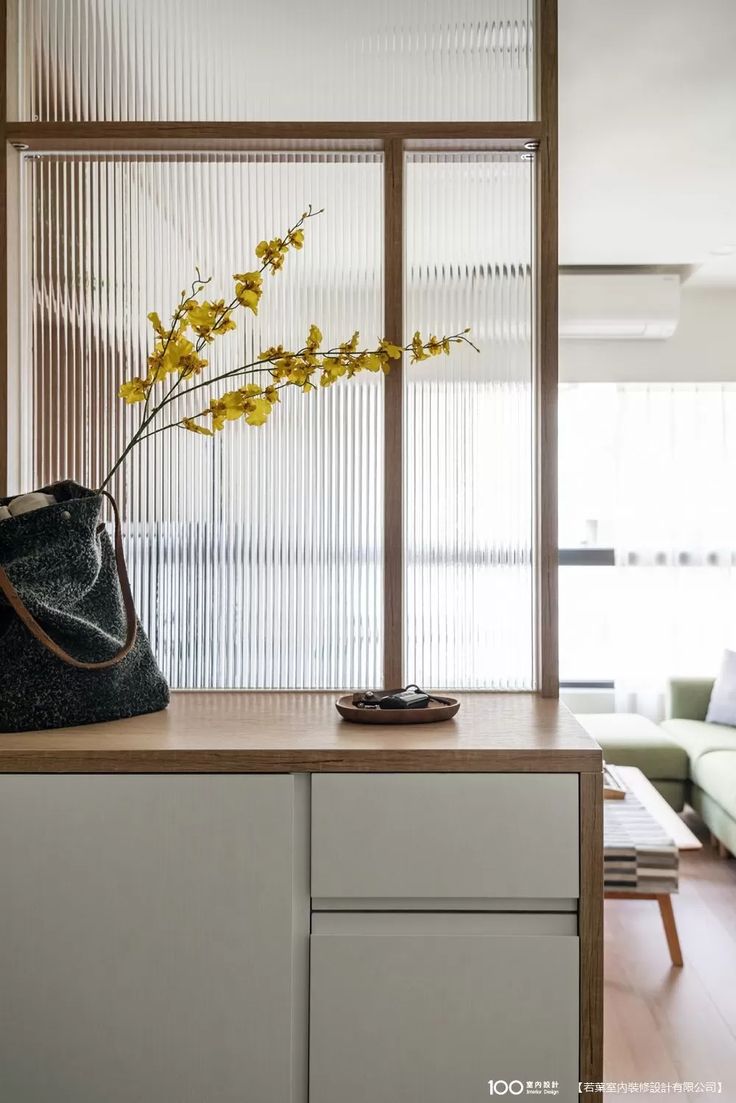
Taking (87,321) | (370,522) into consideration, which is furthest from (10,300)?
(370,522)

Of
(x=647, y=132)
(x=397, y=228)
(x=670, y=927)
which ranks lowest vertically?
(x=670, y=927)

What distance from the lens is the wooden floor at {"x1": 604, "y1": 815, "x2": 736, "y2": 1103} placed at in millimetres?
1964

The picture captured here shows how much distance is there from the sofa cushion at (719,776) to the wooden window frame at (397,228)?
204 cm

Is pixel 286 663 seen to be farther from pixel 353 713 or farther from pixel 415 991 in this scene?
pixel 415 991

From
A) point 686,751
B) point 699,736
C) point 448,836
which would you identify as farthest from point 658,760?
point 448,836

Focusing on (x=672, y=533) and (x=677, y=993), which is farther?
(x=672, y=533)

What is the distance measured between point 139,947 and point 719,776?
2.83 metres

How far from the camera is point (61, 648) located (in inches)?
53.1

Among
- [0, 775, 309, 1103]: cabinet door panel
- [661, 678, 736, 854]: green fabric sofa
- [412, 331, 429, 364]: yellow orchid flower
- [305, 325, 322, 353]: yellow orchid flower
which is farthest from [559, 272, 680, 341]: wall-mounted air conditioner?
[0, 775, 309, 1103]: cabinet door panel

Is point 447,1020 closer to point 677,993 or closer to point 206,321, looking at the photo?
point 206,321

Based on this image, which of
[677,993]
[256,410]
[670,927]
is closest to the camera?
[256,410]

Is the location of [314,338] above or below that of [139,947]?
above

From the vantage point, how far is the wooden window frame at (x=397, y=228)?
64.9 inches

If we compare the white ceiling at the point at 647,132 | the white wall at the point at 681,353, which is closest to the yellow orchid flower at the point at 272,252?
the white ceiling at the point at 647,132
